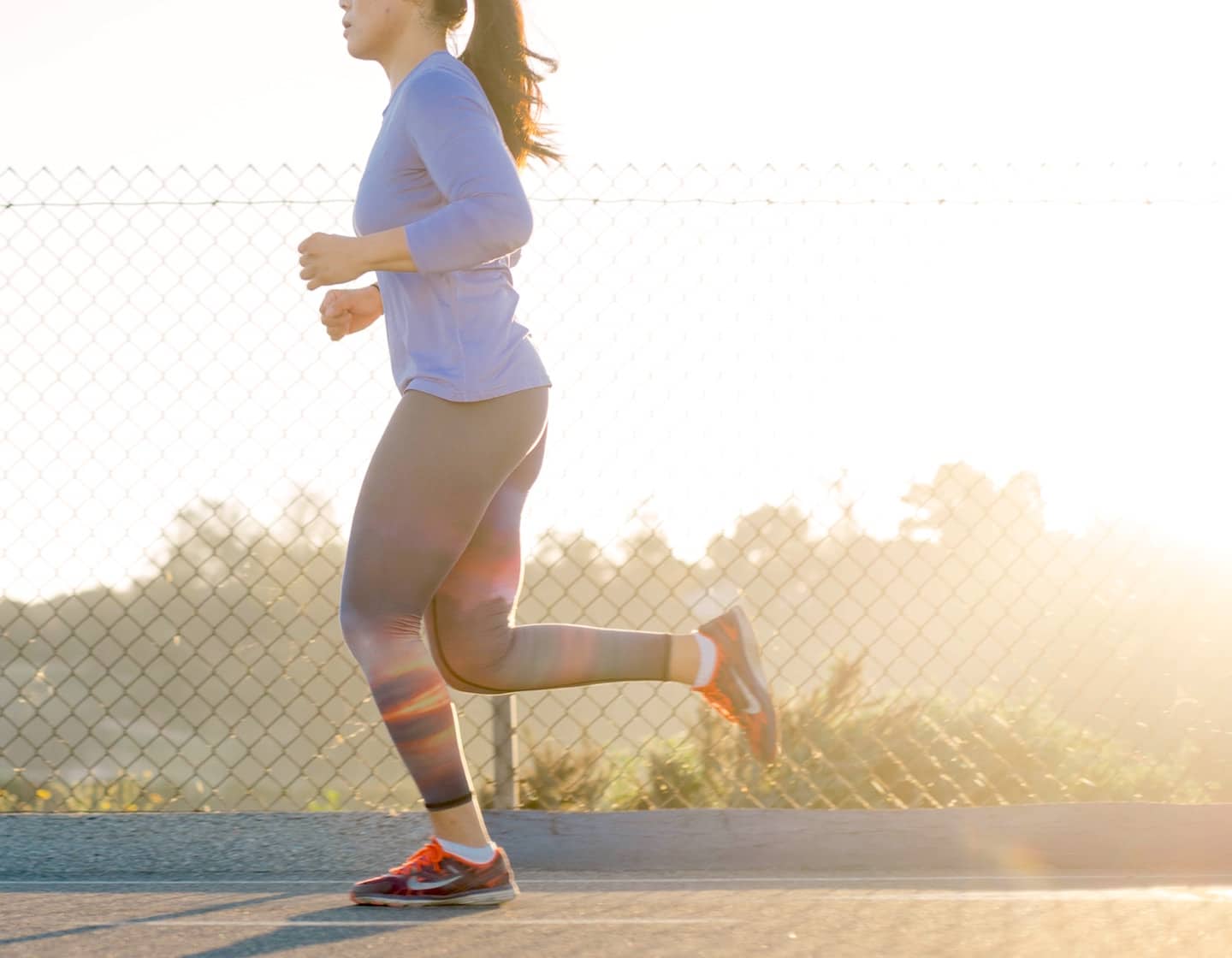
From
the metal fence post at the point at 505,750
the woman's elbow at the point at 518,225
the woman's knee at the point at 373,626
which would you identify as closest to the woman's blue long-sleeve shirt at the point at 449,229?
the woman's elbow at the point at 518,225

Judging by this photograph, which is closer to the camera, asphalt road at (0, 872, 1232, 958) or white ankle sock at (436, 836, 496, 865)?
asphalt road at (0, 872, 1232, 958)

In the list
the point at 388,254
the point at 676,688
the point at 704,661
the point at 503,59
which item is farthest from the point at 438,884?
the point at 503,59

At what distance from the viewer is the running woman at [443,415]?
2424 mm

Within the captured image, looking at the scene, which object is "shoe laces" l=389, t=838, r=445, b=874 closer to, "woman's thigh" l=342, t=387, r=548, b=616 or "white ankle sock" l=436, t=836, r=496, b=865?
"white ankle sock" l=436, t=836, r=496, b=865

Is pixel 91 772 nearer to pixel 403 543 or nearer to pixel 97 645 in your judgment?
pixel 97 645

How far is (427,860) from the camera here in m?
2.57

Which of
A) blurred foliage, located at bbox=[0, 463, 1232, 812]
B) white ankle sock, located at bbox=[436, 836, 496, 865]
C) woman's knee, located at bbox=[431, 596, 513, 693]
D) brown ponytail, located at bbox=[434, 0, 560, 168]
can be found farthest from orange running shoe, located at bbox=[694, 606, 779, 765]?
brown ponytail, located at bbox=[434, 0, 560, 168]

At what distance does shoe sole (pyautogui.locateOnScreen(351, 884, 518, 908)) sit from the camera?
2.55 meters

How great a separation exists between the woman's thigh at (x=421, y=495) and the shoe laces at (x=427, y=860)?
45 centimetres

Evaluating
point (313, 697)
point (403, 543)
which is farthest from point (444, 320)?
point (313, 697)

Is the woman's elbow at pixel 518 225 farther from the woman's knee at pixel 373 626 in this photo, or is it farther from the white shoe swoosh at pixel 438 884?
the white shoe swoosh at pixel 438 884

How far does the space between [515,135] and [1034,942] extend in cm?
176

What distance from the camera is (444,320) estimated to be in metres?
2.49

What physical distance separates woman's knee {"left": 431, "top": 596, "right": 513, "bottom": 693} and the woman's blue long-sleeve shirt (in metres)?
0.45
